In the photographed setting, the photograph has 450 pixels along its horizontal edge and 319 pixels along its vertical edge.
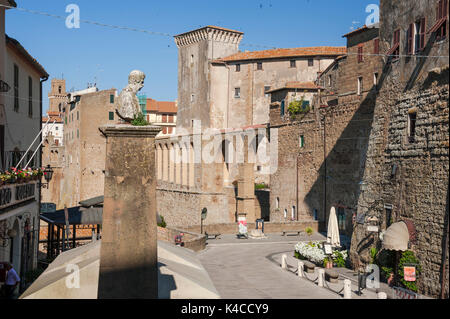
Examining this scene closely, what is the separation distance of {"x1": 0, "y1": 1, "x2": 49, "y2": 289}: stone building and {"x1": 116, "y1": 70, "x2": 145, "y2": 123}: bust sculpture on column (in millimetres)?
8240

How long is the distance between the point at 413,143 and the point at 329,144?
14.6 m

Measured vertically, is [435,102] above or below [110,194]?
above

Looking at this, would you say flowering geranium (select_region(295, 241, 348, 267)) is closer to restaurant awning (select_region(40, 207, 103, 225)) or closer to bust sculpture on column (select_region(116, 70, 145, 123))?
restaurant awning (select_region(40, 207, 103, 225))

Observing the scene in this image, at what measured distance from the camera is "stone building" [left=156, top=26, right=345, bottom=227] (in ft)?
136

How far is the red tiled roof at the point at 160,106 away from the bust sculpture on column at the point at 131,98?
243ft

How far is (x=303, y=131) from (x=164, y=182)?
23324 millimetres

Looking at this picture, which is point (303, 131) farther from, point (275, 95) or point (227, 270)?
point (227, 270)

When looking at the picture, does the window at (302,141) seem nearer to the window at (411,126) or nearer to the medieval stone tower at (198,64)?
the window at (411,126)

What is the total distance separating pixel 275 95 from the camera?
41.0 m

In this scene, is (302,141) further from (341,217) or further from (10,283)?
(10,283)

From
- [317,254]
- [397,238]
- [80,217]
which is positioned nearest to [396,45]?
[397,238]

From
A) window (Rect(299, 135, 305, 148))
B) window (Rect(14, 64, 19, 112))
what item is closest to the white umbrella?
window (Rect(299, 135, 305, 148))

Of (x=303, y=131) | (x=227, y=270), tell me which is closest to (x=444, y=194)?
(x=227, y=270)

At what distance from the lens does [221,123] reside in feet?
196
